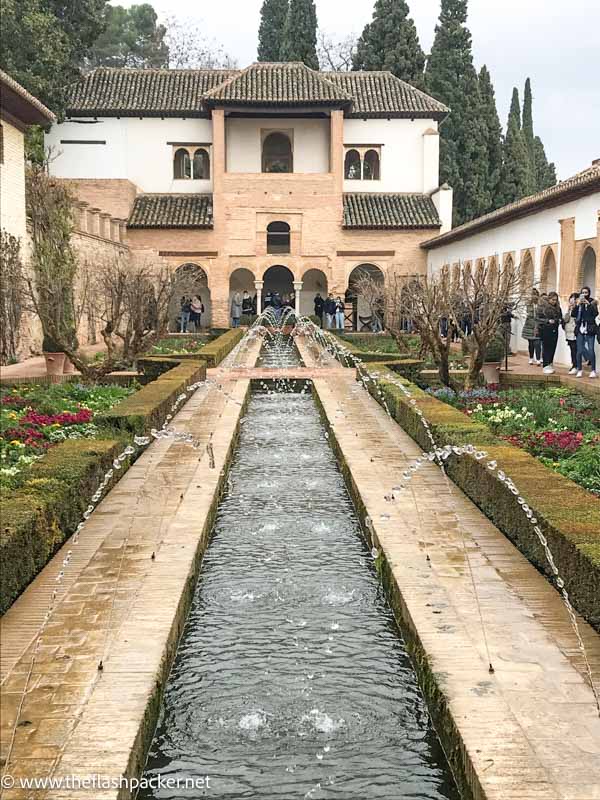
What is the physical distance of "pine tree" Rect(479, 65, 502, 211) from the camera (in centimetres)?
3876

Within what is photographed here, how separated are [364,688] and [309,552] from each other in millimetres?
2288

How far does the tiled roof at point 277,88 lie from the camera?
108 feet

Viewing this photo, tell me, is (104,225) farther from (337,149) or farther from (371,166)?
(371,166)

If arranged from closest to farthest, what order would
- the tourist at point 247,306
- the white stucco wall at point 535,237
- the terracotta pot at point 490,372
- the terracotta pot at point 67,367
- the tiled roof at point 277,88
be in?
the terracotta pot at point 490,372, the terracotta pot at point 67,367, the white stucco wall at point 535,237, the tiled roof at point 277,88, the tourist at point 247,306

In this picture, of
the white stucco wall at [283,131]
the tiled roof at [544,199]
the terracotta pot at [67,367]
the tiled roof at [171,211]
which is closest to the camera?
the terracotta pot at [67,367]

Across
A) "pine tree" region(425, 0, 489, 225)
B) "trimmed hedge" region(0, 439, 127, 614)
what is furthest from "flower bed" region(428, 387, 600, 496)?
"pine tree" region(425, 0, 489, 225)

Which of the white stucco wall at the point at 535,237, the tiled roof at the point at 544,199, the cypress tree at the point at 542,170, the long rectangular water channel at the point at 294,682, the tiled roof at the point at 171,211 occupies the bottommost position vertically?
the long rectangular water channel at the point at 294,682

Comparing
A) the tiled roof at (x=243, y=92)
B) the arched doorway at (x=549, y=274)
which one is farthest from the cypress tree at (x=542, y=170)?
the arched doorway at (x=549, y=274)

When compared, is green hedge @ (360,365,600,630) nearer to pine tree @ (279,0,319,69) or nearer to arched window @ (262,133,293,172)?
arched window @ (262,133,293,172)

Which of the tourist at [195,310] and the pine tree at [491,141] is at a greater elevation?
the pine tree at [491,141]

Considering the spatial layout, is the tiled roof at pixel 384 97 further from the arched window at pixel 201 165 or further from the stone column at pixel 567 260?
the stone column at pixel 567 260

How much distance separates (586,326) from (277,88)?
21.6 meters

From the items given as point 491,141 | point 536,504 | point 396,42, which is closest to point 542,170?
point 491,141

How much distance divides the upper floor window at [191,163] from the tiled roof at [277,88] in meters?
2.35
